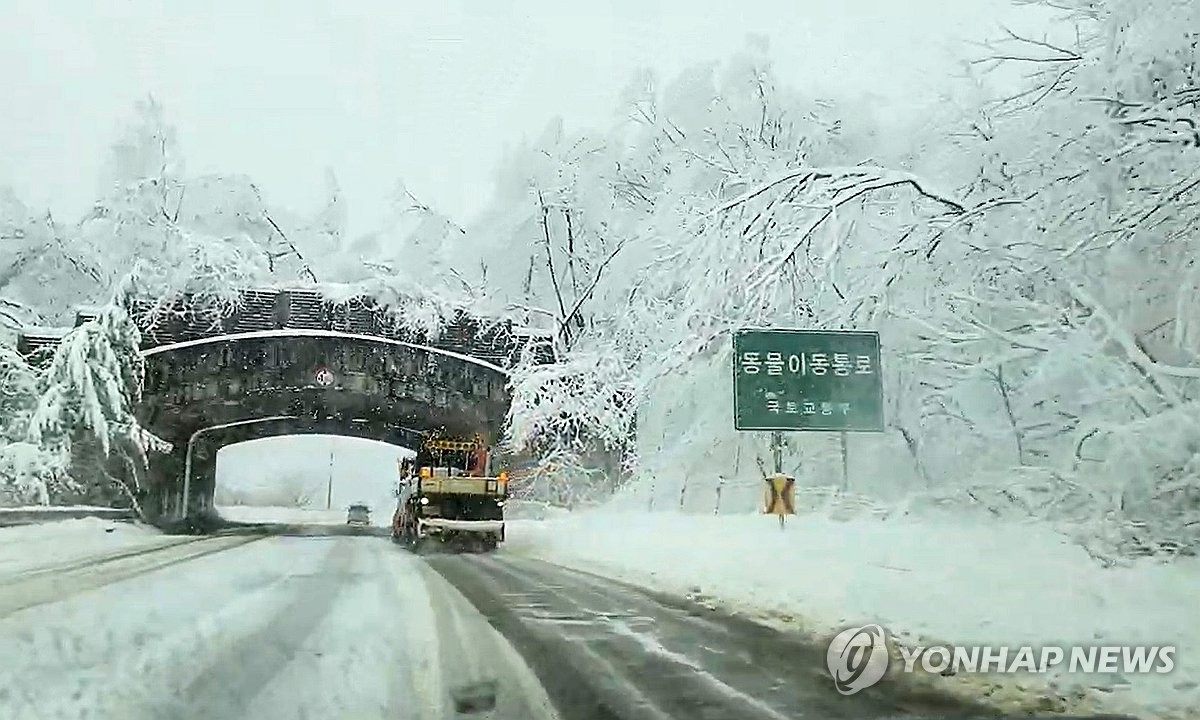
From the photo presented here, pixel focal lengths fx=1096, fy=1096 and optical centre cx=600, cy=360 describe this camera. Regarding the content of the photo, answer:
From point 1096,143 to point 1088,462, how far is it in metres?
2.98

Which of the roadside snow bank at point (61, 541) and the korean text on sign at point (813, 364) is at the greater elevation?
the korean text on sign at point (813, 364)

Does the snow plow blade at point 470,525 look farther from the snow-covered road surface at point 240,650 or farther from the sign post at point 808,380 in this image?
the sign post at point 808,380

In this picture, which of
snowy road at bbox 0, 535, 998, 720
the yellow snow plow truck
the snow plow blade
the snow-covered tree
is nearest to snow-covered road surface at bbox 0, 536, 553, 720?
snowy road at bbox 0, 535, 998, 720

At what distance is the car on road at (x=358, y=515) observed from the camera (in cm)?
2846

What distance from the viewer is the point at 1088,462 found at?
9.65 meters

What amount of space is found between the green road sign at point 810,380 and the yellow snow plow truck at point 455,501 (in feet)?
35.3

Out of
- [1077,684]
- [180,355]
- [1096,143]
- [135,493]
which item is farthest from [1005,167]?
[135,493]

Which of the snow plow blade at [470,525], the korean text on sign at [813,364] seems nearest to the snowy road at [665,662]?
the korean text on sign at [813,364]

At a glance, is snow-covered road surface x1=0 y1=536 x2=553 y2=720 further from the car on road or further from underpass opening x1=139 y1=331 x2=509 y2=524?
the car on road

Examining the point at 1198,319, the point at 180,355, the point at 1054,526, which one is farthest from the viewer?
the point at 180,355

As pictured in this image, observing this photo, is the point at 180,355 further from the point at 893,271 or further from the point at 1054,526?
the point at 1054,526

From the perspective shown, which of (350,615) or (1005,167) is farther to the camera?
(1005,167)

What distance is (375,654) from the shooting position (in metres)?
7.04

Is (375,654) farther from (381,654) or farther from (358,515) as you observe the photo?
(358,515)
